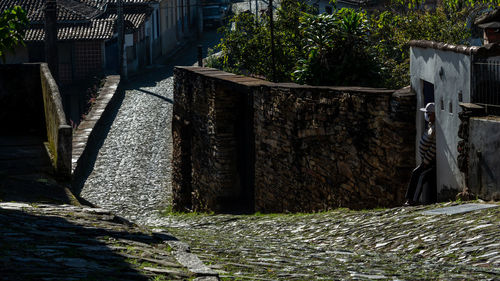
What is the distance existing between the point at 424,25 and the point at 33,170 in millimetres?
13516

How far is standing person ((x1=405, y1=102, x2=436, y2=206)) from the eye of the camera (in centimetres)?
1009

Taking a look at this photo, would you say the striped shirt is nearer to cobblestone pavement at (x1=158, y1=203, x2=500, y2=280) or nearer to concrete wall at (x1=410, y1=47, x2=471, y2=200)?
concrete wall at (x1=410, y1=47, x2=471, y2=200)

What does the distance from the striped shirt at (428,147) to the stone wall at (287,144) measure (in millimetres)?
279

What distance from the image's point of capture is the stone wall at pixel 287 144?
10734 mm

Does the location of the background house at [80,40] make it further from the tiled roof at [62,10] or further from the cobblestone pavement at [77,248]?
the cobblestone pavement at [77,248]

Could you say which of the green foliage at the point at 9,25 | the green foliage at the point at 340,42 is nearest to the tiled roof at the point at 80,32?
the green foliage at the point at 340,42

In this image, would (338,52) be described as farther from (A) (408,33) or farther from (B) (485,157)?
(B) (485,157)

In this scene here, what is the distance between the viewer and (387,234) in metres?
8.59

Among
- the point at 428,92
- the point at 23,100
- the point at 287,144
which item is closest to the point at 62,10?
the point at 23,100

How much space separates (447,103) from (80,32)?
31.0 m

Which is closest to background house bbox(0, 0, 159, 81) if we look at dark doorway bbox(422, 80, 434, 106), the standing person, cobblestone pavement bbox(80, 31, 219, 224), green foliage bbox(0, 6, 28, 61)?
cobblestone pavement bbox(80, 31, 219, 224)

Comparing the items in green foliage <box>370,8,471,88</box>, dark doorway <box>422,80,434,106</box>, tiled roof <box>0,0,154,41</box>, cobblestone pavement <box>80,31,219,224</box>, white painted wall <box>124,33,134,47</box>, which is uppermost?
tiled roof <box>0,0,154,41</box>

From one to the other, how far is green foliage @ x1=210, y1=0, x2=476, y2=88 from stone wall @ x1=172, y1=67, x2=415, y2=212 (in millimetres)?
1671

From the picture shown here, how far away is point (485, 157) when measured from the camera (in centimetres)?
880
